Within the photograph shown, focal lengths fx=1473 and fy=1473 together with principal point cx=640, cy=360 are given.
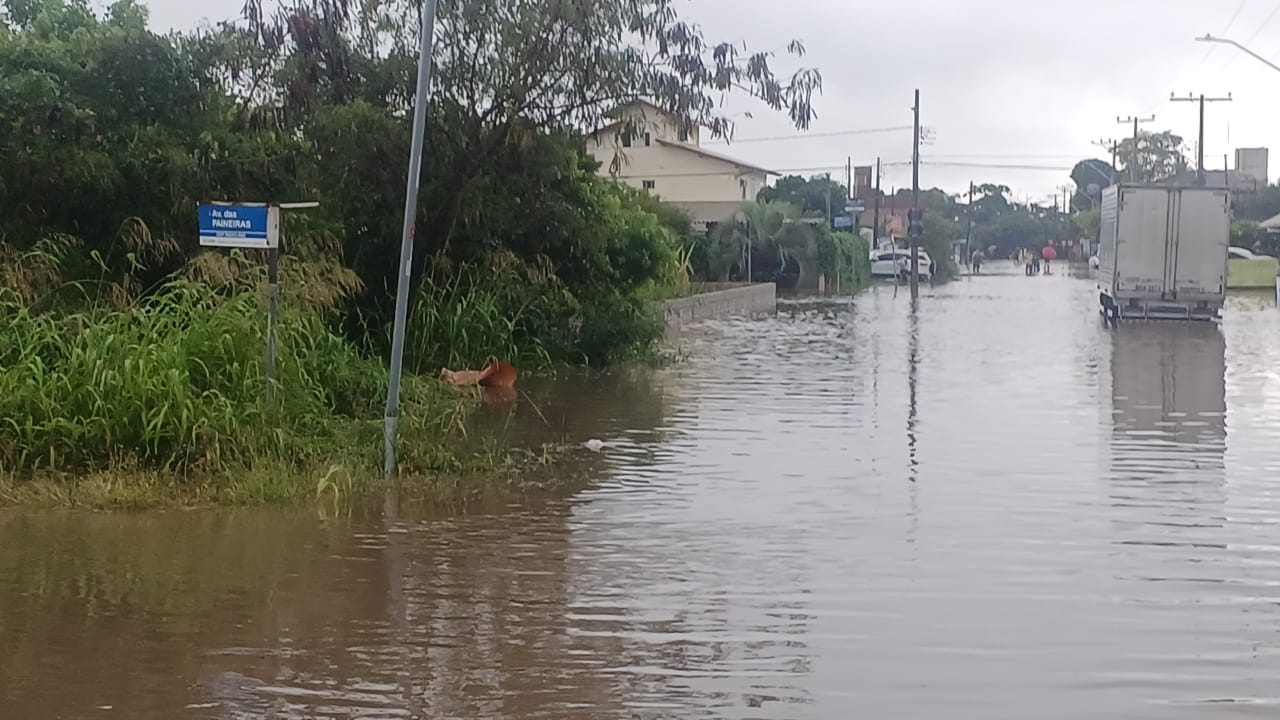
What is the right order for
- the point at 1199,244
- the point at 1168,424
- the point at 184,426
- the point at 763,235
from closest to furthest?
the point at 184,426 → the point at 1168,424 → the point at 1199,244 → the point at 763,235

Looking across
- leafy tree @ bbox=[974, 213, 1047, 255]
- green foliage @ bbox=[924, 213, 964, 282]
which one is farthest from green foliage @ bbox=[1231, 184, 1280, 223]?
leafy tree @ bbox=[974, 213, 1047, 255]

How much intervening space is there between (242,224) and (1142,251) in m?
27.3

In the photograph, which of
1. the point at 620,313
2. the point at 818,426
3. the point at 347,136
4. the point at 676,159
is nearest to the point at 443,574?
the point at 818,426

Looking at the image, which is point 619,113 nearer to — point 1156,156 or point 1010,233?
point 1156,156

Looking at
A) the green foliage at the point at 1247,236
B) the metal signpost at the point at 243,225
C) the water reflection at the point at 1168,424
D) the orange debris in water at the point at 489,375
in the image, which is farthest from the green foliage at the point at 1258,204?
the metal signpost at the point at 243,225

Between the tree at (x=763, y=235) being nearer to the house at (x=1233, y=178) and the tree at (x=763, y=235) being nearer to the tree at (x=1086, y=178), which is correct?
the house at (x=1233, y=178)

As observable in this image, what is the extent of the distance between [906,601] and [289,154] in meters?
12.8

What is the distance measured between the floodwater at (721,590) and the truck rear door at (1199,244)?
64.5 feet

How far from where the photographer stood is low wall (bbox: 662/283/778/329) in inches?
1374

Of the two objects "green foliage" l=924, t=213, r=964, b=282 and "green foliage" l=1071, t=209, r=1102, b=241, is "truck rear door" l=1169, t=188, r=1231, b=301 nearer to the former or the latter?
"green foliage" l=924, t=213, r=964, b=282

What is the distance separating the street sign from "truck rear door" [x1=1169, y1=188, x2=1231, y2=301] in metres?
27.2

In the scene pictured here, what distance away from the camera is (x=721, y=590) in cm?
852

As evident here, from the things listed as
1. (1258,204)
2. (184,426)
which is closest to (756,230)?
(184,426)

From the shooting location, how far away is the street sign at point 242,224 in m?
11.6
